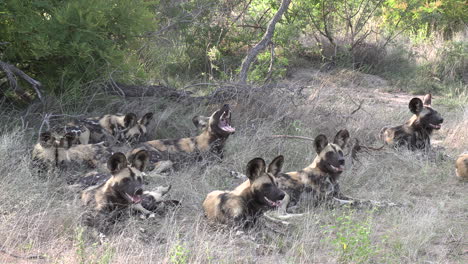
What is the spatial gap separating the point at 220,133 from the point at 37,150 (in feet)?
5.79

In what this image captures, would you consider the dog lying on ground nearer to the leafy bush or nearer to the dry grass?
the dry grass

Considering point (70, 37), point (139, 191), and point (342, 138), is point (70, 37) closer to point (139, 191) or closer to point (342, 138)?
point (139, 191)

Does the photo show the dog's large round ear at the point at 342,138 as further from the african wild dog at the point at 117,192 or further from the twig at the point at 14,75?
the twig at the point at 14,75

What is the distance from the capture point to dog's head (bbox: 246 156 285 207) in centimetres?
Result: 414

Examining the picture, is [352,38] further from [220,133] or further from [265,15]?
[220,133]

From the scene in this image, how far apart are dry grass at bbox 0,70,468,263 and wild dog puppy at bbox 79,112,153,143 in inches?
12.1

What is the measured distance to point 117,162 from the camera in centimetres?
417

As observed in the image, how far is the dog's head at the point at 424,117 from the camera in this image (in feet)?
21.8

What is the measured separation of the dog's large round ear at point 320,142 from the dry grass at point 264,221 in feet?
1.61

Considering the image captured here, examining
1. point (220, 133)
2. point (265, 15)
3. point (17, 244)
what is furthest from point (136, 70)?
point (17, 244)

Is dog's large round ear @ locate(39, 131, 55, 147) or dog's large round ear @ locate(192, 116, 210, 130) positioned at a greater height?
dog's large round ear @ locate(192, 116, 210, 130)

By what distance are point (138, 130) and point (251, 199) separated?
2552 mm

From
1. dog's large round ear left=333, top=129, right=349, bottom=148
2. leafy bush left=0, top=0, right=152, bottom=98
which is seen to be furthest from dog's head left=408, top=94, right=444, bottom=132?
leafy bush left=0, top=0, right=152, bottom=98

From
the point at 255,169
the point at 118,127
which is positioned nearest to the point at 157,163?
the point at 118,127
